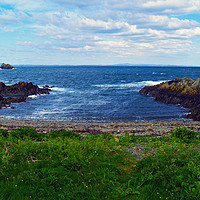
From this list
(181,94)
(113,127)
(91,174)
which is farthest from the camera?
(181,94)

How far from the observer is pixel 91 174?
5938mm

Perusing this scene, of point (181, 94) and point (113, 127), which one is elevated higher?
point (181, 94)

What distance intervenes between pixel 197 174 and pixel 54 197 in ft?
12.4

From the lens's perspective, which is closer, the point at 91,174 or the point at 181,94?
the point at 91,174

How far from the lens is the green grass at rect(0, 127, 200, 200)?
5.11 meters

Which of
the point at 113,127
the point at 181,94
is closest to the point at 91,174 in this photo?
the point at 113,127

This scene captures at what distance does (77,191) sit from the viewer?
5.12 meters

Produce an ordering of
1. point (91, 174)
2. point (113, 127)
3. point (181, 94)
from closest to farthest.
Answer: point (91, 174)
point (113, 127)
point (181, 94)

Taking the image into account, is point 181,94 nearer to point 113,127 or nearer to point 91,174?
point 113,127

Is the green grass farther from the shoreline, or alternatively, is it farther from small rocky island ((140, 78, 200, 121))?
small rocky island ((140, 78, 200, 121))

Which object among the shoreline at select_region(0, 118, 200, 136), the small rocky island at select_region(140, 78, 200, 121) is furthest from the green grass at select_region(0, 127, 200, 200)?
the small rocky island at select_region(140, 78, 200, 121)

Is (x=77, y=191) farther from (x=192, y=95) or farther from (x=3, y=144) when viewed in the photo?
(x=192, y=95)

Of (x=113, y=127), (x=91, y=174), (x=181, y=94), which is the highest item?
(x=181, y=94)

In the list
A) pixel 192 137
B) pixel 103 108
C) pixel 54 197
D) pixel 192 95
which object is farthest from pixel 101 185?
pixel 192 95
